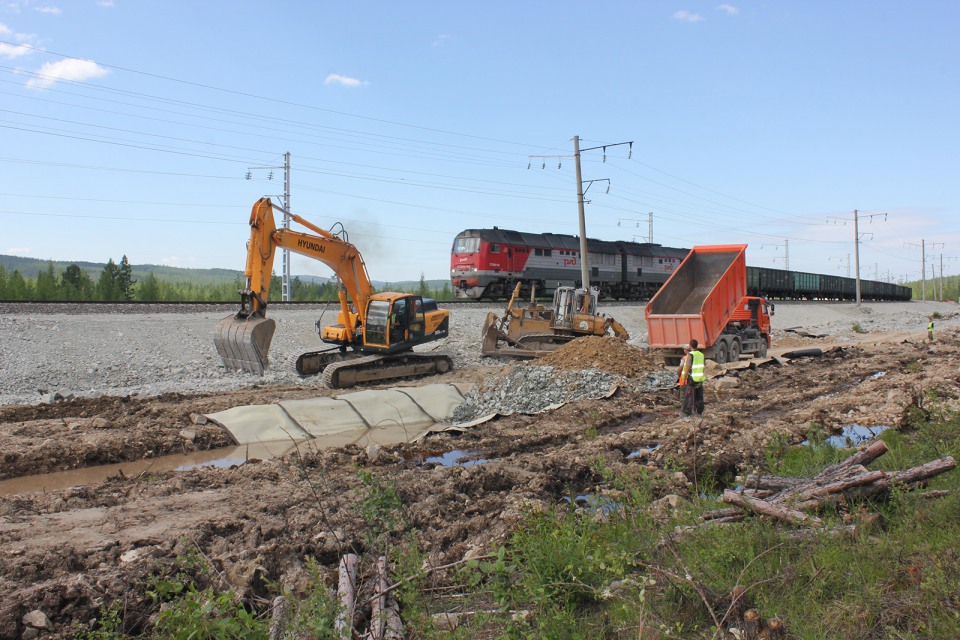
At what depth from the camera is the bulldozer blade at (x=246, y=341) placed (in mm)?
13727

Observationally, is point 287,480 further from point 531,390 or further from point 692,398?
point 531,390

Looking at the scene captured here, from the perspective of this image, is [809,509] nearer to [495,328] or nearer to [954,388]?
[954,388]

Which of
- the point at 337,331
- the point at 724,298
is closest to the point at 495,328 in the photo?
the point at 337,331

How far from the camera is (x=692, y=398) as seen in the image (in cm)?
1118

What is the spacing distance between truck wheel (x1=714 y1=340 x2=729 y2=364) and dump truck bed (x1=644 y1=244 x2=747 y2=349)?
23.6 inches

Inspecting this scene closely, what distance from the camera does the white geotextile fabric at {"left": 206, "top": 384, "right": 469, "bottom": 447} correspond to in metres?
10.3

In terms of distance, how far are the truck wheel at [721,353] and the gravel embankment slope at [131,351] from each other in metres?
6.10

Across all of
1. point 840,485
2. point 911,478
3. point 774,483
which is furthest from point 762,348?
point 840,485

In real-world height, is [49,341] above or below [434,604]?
above

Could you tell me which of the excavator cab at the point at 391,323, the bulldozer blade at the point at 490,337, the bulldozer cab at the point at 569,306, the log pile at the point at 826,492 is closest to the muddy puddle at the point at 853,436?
the log pile at the point at 826,492

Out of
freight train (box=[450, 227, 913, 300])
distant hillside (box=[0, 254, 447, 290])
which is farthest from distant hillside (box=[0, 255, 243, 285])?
freight train (box=[450, 227, 913, 300])

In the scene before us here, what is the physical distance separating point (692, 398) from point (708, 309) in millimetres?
5622

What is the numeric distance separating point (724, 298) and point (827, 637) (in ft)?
46.1

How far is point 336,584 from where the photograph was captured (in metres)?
4.79
